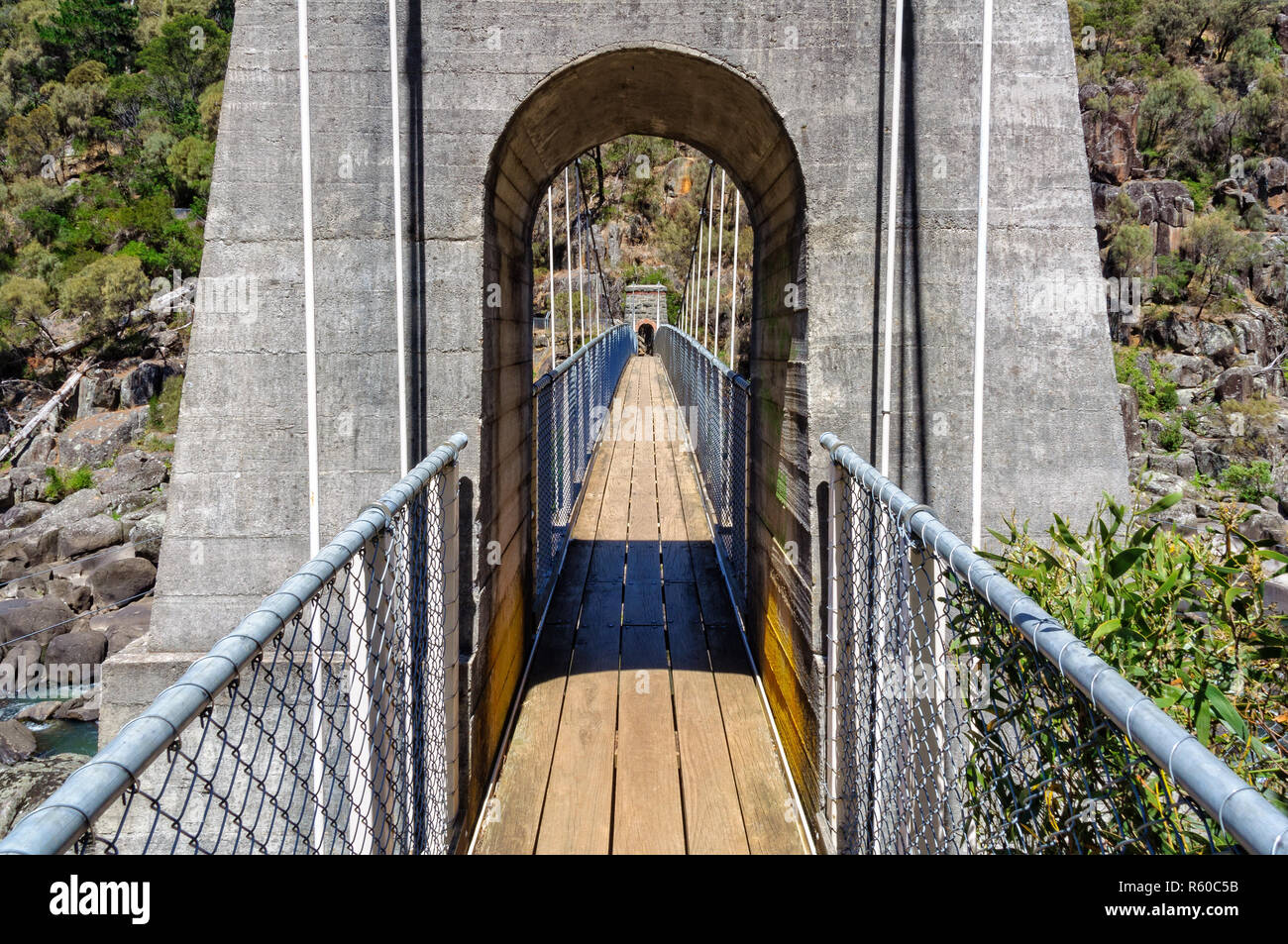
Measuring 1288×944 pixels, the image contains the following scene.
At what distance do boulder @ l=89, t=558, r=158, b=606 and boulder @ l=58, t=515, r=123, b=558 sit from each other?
8.19 feet

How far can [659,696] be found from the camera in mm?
4008

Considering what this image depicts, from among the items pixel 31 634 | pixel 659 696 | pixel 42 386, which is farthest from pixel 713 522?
pixel 42 386

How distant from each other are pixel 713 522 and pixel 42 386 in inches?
1080

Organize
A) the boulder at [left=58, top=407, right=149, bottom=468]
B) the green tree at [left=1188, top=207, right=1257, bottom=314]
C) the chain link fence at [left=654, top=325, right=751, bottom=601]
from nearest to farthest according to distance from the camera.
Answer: the chain link fence at [left=654, top=325, right=751, bottom=601] → the boulder at [left=58, top=407, right=149, bottom=468] → the green tree at [left=1188, top=207, right=1257, bottom=314]

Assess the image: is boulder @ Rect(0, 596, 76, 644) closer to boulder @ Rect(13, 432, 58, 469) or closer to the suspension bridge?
boulder @ Rect(13, 432, 58, 469)

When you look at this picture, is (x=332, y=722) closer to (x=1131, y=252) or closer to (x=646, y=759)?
(x=646, y=759)

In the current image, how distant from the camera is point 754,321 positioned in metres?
4.38

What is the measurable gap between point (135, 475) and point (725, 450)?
714 inches

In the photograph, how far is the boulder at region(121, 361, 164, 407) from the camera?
25047 mm

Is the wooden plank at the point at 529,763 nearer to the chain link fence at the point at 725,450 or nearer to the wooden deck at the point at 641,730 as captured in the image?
the wooden deck at the point at 641,730

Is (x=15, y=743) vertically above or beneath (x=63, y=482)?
beneath

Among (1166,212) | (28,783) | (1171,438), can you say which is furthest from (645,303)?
(28,783)

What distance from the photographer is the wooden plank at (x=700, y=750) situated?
297 cm

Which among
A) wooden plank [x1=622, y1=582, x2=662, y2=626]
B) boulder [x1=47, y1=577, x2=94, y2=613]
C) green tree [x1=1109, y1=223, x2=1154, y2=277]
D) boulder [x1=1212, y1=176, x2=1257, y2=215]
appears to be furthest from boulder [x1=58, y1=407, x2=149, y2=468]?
boulder [x1=1212, y1=176, x2=1257, y2=215]
